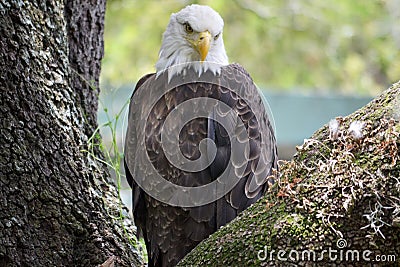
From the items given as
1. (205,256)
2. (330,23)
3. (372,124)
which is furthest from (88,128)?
(330,23)

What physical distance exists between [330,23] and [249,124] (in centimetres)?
568

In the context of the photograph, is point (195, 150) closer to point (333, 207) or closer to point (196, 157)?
point (196, 157)

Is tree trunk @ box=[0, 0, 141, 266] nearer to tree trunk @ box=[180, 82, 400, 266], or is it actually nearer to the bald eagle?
the bald eagle

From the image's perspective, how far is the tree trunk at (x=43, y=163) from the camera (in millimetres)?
2469

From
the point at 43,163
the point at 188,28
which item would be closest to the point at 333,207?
the point at 43,163

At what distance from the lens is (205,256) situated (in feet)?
6.67

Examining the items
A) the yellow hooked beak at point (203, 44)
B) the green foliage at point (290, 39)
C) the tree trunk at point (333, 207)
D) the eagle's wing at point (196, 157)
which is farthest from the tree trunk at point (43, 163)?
the green foliage at point (290, 39)

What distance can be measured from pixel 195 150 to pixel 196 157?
0.03 m

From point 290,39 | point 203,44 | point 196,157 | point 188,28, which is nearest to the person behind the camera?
point 196,157

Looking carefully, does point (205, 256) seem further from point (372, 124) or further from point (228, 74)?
point (228, 74)

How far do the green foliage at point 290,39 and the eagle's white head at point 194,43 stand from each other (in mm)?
4271

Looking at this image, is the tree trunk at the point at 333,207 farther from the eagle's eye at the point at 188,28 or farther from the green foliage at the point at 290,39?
the green foliage at the point at 290,39

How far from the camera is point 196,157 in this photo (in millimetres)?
3102

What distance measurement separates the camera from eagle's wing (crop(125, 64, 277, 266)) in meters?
3.12
